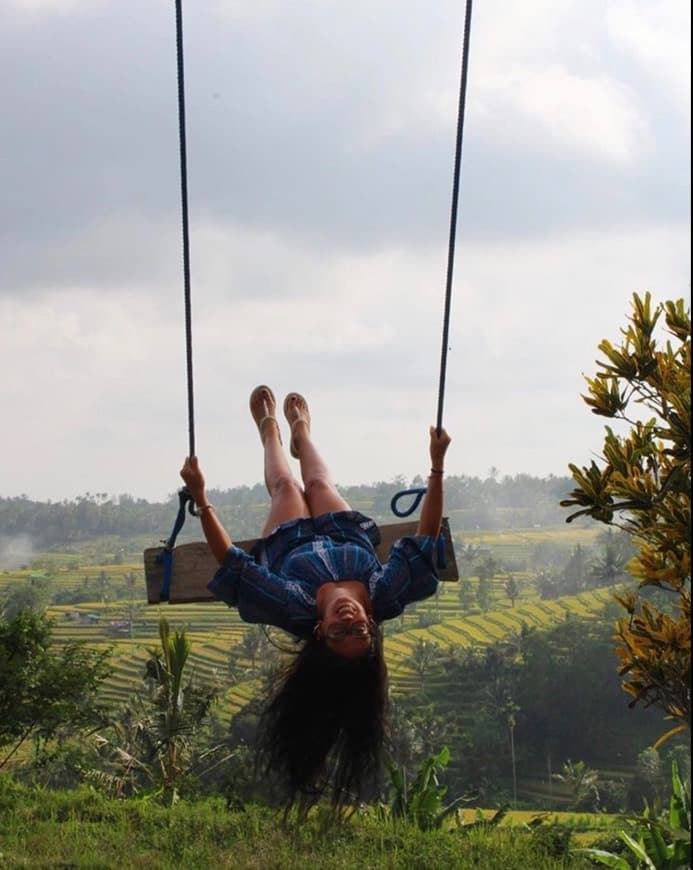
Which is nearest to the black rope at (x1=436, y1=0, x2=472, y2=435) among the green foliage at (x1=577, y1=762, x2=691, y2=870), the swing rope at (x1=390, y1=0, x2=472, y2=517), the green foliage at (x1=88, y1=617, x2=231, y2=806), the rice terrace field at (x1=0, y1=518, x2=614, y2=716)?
the swing rope at (x1=390, y1=0, x2=472, y2=517)

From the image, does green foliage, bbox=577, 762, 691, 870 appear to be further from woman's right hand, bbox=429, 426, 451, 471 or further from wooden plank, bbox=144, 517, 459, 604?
woman's right hand, bbox=429, 426, 451, 471

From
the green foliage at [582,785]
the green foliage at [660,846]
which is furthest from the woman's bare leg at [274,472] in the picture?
the green foliage at [582,785]

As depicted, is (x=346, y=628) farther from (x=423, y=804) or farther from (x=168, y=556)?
(x=423, y=804)

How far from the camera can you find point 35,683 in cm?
1387

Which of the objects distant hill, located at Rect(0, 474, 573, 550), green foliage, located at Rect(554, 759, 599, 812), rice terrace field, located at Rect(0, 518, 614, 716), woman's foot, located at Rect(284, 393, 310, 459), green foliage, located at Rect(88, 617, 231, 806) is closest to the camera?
woman's foot, located at Rect(284, 393, 310, 459)

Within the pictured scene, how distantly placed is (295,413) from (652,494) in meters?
1.52

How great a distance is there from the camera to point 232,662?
199 feet

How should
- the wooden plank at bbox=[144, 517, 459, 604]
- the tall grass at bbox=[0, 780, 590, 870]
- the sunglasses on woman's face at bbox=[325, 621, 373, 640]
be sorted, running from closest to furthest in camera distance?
1. the sunglasses on woman's face at bbox=[325, 621, 373, 640]
2. the wooden plank at bbox=[144, 517, 459, 604]
3. the tall grass at bbox=[0, 780, 590, 870]

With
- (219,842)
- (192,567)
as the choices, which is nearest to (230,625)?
(219,842)

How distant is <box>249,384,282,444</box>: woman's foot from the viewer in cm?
438

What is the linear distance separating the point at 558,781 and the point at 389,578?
4896cm

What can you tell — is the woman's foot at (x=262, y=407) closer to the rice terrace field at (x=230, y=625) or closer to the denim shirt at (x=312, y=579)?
the denim shirt at (x=312, y=579)

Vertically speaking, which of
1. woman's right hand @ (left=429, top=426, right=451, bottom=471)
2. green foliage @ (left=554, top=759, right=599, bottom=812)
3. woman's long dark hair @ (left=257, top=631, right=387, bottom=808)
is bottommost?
green foliage @ (left=554, top=759, right=599, bottom=812)

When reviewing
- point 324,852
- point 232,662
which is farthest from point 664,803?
point 324,852
